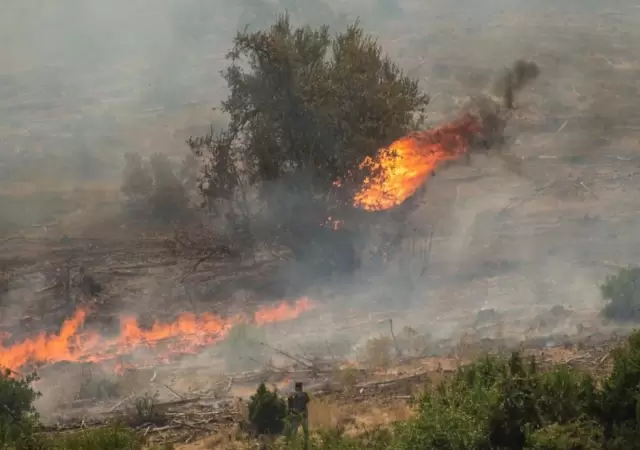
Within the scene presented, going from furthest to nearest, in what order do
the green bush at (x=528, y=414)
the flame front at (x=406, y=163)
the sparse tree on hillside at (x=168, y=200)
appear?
the sparse tree on hillside at (x=168, y=200)
the flame front at (x=406, y=163)
the green bush at (x=528, y=414)

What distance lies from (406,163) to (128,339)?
7063 mm

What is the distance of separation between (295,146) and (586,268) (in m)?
6.32

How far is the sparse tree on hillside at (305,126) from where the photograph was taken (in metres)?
14.0

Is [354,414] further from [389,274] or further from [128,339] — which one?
[389,274]

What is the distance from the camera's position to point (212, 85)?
19.0 metres

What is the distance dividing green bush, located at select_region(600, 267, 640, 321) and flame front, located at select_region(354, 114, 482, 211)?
4.90m

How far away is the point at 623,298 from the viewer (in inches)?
480

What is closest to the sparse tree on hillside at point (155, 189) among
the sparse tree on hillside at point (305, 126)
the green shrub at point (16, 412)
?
the sparse tree on hillside at point (305, 126)

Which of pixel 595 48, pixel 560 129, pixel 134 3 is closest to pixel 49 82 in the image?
pixel 134 3

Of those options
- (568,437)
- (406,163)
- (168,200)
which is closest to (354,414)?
(568,437)

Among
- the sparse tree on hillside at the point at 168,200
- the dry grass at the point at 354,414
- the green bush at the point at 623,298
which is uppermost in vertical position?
the sparse tree on hillside at the point at 168,200

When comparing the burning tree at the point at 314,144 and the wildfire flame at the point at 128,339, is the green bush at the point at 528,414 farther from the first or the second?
the burning tree at the point at 314,144

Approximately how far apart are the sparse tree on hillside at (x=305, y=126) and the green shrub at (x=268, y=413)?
Answer: 5.56 meters

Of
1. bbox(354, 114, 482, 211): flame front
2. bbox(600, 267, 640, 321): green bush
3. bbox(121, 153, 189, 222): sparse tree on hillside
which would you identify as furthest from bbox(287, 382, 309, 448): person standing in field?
bbox(121, 153, 189, 222): sparse tree on hillside
